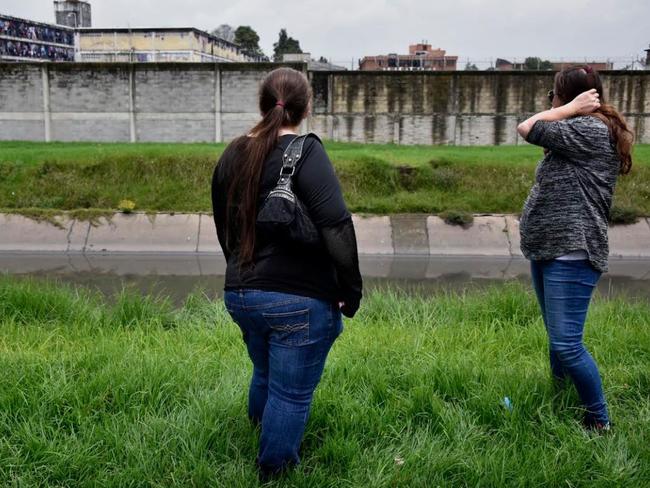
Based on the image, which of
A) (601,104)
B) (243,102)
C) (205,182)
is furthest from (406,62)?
(601,104)

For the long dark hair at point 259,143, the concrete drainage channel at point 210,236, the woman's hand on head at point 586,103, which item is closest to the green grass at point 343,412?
the long dark hair at point 259,143

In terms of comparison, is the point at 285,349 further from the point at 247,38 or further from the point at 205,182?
the point at 247,38

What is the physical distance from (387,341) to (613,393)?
5.56 ft

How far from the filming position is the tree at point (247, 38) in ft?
317

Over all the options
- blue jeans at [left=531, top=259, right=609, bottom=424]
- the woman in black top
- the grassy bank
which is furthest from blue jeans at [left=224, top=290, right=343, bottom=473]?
the grassy bank

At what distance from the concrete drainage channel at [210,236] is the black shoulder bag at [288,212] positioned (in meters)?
10.2

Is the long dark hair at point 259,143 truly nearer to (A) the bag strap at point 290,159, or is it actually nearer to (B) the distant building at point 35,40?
(A) the bag strap at point 290,159

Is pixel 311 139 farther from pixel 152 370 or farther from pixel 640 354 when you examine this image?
pixel 640 354

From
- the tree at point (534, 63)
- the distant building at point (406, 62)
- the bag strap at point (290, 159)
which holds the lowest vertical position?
the bag strap at point (290, 159)

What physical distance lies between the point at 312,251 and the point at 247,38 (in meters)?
99.1

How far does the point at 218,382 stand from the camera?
443 cm

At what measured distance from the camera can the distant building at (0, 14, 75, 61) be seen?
86750 mm

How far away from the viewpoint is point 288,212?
2.91m

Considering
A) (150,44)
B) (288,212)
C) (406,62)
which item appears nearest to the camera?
(288,212)
